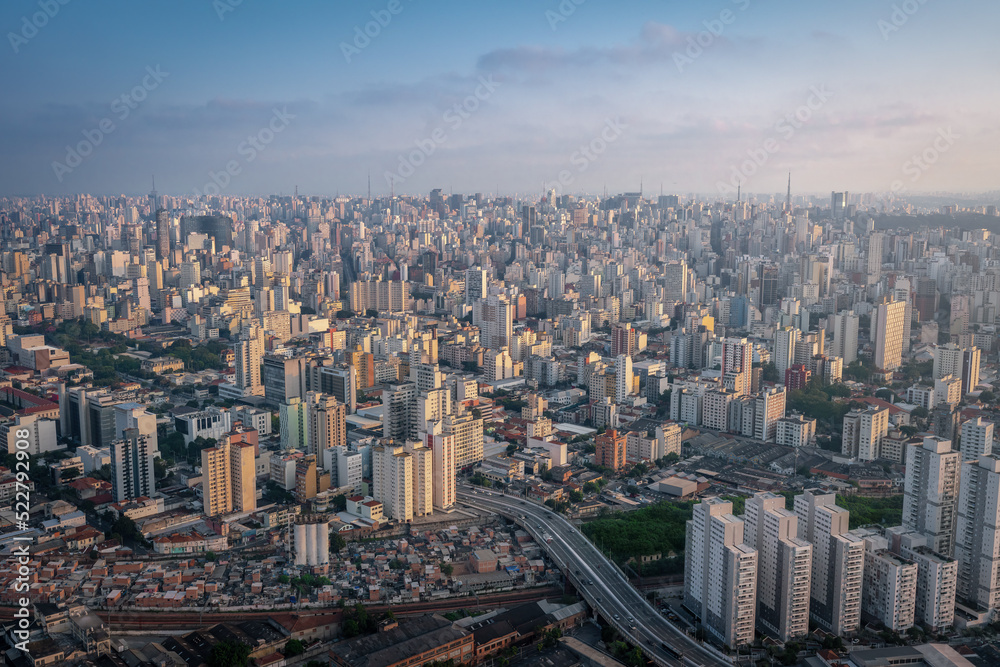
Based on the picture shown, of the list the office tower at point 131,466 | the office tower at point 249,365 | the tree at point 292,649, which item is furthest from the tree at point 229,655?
the office tower at point 249,365

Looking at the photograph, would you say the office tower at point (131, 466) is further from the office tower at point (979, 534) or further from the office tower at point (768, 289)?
the office tower at point (768, 289)

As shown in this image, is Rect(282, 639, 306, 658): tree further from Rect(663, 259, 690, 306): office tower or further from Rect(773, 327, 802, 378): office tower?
Rect(663, 259, 690, 306): office tower

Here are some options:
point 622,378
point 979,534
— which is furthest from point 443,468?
point 622,378

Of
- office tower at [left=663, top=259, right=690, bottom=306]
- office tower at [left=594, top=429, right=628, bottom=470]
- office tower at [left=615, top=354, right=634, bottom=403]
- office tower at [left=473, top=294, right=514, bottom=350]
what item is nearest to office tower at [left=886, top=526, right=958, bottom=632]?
office tower at [left=594, top=429, right=628, bottom=470]

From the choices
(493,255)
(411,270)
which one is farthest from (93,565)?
(493,255)

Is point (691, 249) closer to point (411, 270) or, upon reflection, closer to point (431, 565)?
point (411, 270)
